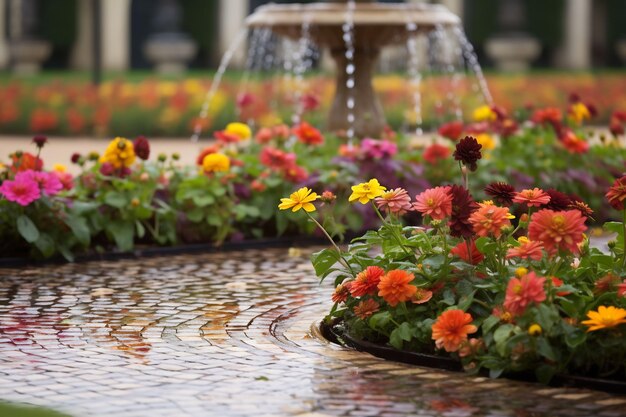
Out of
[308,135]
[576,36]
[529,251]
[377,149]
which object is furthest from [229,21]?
[529,251]

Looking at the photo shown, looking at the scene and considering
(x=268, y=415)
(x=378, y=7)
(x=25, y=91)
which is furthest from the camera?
(x=25, y=91)

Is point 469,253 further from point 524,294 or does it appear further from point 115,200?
point 115,200

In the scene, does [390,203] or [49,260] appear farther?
[49,260]

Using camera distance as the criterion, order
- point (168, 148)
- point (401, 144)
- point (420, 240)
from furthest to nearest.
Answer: point (168, 148) < point (401, 144) < point (420, 240)

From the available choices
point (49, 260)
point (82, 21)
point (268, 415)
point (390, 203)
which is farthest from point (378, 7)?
point (82, 21)

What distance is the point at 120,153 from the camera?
339 inches

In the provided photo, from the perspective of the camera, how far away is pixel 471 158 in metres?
5.56

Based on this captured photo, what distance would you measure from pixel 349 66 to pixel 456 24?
35.7 inches

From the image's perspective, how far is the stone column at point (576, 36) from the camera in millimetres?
36250

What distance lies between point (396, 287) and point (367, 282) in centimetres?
16

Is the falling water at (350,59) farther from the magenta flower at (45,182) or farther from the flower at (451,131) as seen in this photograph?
the magenta flower at (45,182)

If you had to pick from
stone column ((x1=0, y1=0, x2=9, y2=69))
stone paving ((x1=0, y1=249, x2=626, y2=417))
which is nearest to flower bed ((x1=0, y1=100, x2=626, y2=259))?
stone paving ((x1=0, y1=249, x2=626, y2=417))

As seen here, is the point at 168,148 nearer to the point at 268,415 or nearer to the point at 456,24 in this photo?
the point at 456,24

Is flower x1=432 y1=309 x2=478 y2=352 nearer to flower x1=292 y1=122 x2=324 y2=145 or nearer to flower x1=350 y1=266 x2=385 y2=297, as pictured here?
flower x1=350 y1=266 x2=385 y2=297
